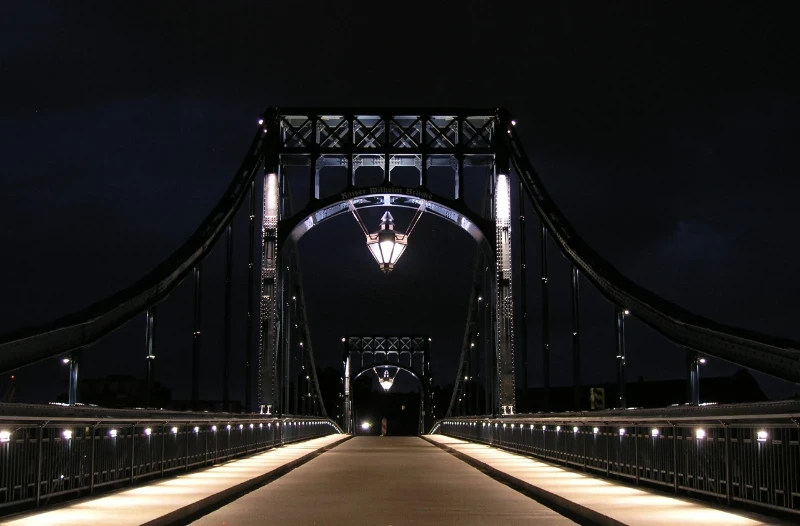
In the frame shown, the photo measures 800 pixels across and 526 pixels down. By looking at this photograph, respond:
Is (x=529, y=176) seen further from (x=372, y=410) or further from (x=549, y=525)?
(x=372, y=410)

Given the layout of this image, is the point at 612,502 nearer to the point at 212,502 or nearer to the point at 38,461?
the point at 212,502

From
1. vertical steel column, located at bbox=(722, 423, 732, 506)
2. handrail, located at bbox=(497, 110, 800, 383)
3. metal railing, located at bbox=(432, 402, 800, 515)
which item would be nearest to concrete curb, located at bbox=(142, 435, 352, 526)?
metal railing, located at bbox=(432, 402, 800, 515)

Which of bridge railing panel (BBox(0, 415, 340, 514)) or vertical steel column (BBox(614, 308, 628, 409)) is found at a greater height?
vertical steel column (BBox(614, 308, 628, 409))

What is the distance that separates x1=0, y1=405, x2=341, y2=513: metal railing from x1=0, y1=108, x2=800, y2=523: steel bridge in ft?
0.12

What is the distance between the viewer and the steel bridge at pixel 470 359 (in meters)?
12.2

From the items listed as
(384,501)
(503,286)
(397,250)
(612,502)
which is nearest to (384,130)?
(503,286)

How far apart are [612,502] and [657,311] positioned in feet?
22.0

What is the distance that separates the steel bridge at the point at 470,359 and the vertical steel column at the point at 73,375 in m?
0.03

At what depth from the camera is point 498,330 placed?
111 feet

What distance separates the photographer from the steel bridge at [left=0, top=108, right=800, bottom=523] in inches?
481


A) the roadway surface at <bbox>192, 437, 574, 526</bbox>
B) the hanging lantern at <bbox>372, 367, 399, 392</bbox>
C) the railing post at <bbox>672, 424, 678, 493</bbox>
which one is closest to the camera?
the roadway surface at <bbox>192, 437, 574, 526</bbox>

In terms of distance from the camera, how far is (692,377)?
16.5 m

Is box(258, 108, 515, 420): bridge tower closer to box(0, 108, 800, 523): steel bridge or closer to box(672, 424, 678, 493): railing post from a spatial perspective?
box(0, 108, 800, 523): steel bridge

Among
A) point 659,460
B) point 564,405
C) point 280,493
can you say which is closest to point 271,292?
point 280,493
